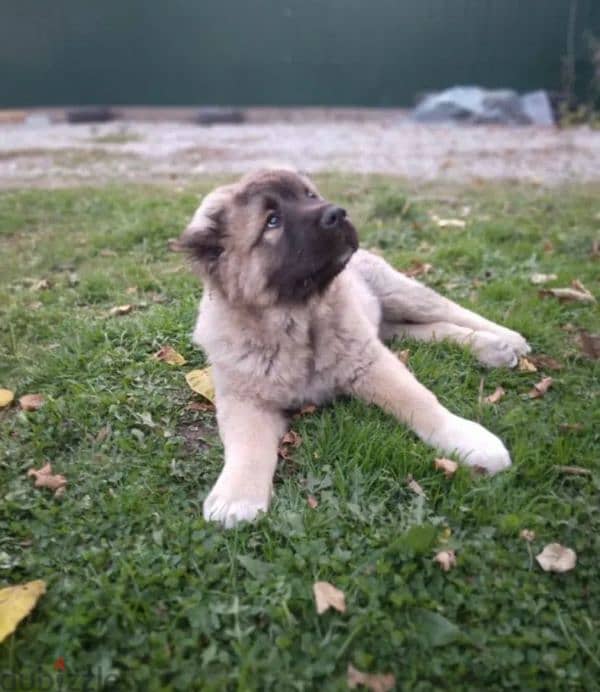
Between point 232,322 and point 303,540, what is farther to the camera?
point 232,322

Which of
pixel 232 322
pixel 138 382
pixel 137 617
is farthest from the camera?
pixel 138 382

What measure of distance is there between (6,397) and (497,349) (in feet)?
7.48

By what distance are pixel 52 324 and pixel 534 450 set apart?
2706mm

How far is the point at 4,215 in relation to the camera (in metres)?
5.77

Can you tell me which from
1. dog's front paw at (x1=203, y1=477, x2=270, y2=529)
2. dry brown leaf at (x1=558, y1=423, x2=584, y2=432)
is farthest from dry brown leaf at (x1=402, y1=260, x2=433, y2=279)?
dog's front paw at (x1=203, y1=477, x2=270, y2=529)

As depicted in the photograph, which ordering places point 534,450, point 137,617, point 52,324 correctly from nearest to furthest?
1. point 137,617
2. point 534,450
3. point 52,324

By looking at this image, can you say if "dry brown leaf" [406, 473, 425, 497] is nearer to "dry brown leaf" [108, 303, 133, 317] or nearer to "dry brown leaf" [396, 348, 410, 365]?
"dry brown leaf" [396, 348, 410, 365]

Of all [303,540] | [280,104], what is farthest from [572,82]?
[303,540]

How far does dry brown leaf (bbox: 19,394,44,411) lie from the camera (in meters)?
3.00

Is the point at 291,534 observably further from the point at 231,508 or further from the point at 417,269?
the point at 417,269

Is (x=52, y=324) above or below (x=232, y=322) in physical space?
below

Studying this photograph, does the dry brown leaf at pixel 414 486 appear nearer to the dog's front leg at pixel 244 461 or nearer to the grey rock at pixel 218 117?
the dog's front leg at pixel 244 461

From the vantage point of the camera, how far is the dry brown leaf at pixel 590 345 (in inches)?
128

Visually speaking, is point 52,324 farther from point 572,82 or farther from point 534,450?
point 572,82
